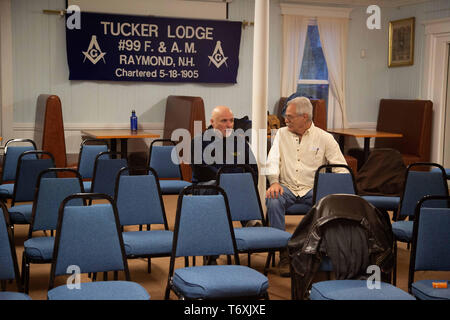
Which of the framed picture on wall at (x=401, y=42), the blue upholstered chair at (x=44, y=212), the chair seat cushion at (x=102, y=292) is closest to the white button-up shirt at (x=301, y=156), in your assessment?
the blue upholstered chair at (x=44, y=212)

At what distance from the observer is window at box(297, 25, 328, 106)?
9.53 m

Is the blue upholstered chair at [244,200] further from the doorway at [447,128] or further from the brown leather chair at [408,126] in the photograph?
the doorway at [447,128]

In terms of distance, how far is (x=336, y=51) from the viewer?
9.55m

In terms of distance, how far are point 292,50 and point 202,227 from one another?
6476 mm

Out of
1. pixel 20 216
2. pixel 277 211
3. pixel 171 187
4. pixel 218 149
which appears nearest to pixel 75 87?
pixel 171 187

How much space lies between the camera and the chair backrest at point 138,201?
158 inches

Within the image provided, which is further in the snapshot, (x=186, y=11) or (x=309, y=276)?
(x=186, y=11)

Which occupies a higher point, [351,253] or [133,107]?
[133,107]

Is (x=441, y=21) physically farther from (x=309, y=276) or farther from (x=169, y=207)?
(x=309, y=276)

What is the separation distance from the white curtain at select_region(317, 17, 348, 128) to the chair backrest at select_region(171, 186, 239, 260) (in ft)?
21.6
